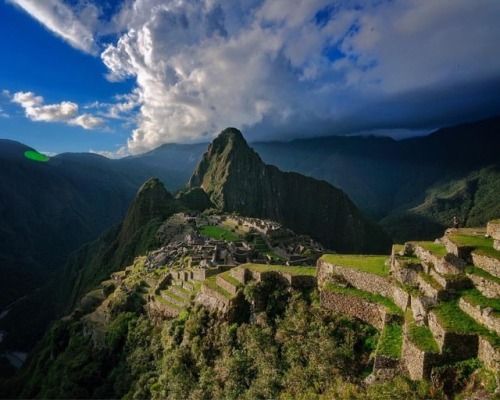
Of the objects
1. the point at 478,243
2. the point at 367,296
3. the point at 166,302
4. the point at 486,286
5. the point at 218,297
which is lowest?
the point at 166,302

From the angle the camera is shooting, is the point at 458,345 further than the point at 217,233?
No

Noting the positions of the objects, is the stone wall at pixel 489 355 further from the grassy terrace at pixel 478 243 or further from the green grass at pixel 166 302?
the green grass at pixel 166 302

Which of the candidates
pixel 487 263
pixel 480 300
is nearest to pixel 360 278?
pixel 487 263

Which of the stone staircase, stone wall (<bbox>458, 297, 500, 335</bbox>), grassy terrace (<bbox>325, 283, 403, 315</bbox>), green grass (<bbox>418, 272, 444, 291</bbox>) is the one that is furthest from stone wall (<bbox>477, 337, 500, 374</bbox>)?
grassy terrace (<bbox>325, 283, 403, 315</bbox>)

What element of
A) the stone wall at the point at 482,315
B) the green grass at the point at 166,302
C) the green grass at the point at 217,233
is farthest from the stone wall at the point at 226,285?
the green grass at the point at 217,233

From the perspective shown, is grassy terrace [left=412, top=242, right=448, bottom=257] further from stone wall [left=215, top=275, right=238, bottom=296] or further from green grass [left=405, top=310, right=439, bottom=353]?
stone wall [left=215, top=275, right=238, bottom=296]

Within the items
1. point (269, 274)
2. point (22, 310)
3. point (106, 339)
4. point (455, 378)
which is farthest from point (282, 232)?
point (22, 310)

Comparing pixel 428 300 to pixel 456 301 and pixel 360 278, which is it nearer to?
pixel 456 301
